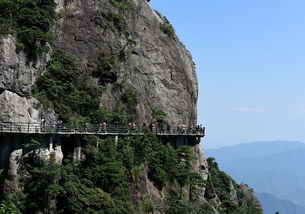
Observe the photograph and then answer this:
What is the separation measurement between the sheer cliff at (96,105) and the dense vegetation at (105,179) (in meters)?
0.09

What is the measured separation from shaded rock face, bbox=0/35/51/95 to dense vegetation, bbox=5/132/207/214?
813 cm

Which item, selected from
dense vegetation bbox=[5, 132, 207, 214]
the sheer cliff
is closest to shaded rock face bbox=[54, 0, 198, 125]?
the sheer cliff

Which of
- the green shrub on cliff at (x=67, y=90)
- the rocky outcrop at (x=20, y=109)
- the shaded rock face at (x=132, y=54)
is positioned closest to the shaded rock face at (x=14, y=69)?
the rocky outcrop at (x=20, y=109)

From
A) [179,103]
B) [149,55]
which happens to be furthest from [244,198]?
[149,55]

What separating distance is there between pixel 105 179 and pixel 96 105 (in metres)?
13.7

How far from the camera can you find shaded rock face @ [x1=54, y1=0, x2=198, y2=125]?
186 ft

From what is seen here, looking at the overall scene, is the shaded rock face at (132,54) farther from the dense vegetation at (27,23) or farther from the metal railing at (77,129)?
the dense vegetation at (27,23)

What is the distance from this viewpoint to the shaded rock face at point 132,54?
56812 mm

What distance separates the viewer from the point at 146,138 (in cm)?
4978

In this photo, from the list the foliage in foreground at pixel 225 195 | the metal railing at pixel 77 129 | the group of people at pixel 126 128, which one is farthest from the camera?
the foliage in foreground at pixel 225 195

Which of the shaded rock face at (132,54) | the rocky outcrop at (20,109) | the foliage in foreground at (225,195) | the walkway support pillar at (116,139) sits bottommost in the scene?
the foliage in foreground at (225,195)

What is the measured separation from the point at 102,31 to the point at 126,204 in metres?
28.6

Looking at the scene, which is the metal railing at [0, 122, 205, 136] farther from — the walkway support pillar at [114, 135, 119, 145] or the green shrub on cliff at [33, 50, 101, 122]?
the green shrub on cliff at [33, 50, 101, 122]

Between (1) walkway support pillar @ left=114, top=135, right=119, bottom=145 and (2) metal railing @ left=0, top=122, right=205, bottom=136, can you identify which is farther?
(1) walkway support pillar @ left=114, top=135, right=119, bottom=145
